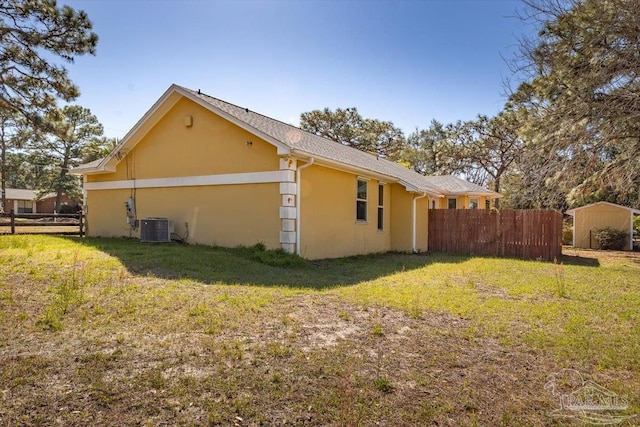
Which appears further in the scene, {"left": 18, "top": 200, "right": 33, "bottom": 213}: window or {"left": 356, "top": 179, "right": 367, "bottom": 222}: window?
{"left": 18, "top": 200, "right": 33, "bottom": 213}: window

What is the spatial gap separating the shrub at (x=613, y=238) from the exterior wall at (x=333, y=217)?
13.1m

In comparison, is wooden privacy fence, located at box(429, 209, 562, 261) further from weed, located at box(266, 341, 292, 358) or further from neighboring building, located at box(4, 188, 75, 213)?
neighboring building, located at box(4, 188, 75, 213)

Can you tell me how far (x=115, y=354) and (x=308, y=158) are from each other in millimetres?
7378

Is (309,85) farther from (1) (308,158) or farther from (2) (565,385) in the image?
(2) (565,385)

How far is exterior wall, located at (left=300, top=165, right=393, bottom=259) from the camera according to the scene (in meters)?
10.7

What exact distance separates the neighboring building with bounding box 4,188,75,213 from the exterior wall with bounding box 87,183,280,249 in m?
36.2

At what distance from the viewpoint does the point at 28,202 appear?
4522 cm

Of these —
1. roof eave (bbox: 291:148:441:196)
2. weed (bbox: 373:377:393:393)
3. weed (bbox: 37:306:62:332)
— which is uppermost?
roof eave (bbox: 291:148:441:196)

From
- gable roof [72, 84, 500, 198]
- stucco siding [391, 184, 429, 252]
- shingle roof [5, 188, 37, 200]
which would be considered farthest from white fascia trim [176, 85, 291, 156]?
shingle roof [5, 188, 37, 200]

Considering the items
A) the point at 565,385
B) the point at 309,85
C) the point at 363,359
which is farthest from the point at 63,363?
the point at 309,85

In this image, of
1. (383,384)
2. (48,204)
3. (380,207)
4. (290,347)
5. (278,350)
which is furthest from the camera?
(48,204)

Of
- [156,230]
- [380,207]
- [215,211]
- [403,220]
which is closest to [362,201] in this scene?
[380,207]

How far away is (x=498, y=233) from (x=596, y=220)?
9.31 m

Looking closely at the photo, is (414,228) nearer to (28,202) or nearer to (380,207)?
(380,207)
